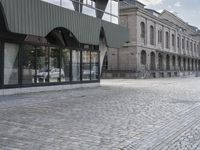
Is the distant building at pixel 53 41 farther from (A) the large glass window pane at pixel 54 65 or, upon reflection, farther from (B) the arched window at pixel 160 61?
(B) the arched window at pixel 160 61

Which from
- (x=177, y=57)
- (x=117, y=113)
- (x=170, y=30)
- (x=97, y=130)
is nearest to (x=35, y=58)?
(x=117, y=113)

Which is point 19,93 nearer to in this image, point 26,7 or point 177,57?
point 26,7

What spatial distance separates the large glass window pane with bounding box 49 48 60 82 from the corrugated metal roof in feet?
5.78

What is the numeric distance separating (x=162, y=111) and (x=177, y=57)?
189 feet

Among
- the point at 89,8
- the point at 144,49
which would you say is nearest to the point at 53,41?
the point at 89,8

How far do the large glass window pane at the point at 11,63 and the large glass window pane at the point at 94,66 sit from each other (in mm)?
8589

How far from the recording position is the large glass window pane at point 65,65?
74.2 feet

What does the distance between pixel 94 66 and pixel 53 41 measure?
507cm

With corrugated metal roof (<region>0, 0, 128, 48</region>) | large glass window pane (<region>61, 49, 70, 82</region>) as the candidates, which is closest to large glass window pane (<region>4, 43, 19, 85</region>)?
corrugated metal roof (<region>0, 0, 128, 48</region>)

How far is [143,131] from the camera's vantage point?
28.8 ft

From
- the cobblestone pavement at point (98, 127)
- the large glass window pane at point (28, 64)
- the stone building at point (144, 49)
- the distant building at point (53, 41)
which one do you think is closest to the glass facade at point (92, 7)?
the distant building at point (53, 41)

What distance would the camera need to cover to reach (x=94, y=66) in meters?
26.5

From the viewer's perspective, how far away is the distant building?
17.2m

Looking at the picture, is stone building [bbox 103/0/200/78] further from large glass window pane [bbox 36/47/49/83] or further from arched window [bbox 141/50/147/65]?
large glass window pane [bbox 36/47/49/83]
